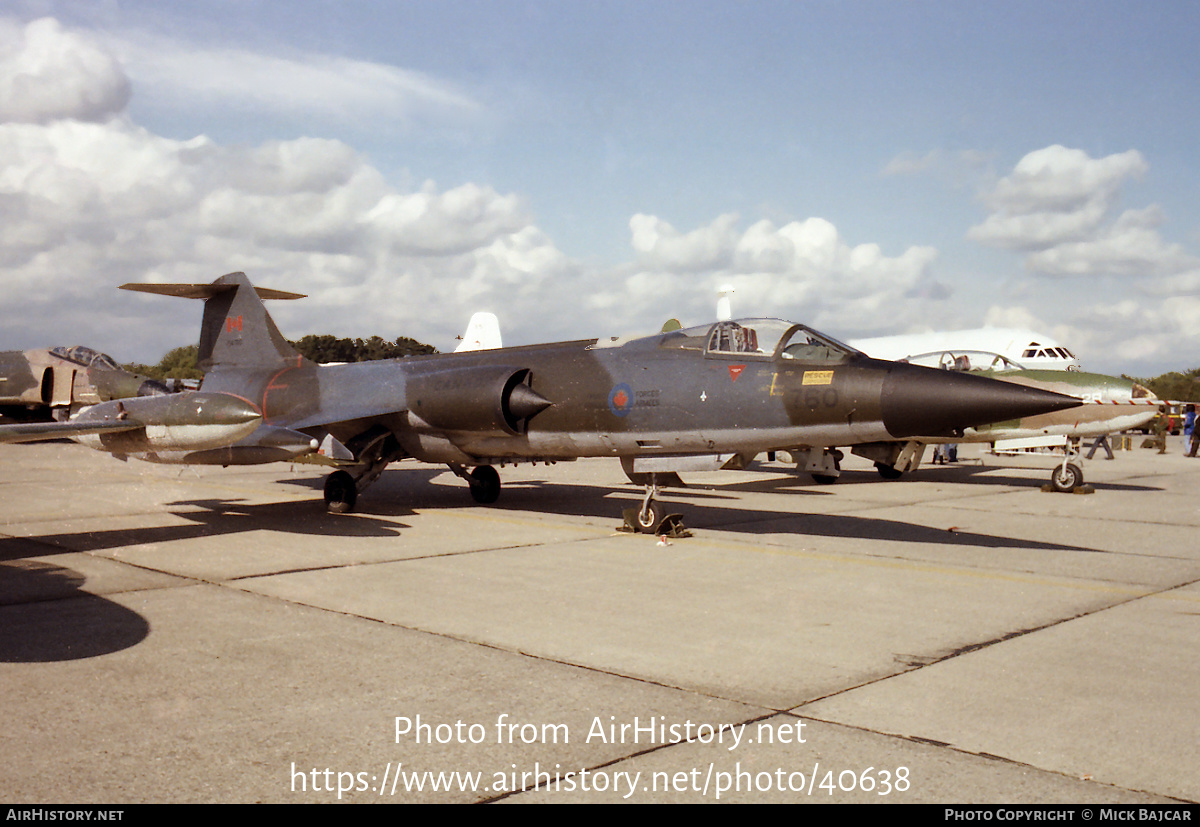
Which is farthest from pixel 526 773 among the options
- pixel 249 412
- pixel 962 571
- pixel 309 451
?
pixel 309 451

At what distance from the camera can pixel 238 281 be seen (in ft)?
51.9

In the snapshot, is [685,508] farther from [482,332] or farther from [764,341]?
[482,332]

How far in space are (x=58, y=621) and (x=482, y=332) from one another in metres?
21.2

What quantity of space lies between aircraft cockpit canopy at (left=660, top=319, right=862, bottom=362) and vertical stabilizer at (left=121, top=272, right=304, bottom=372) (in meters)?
8.11

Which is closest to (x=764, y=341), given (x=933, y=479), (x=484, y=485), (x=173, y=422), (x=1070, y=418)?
(x=484, y=485)

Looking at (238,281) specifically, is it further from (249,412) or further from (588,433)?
(588,433)

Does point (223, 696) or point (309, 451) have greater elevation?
point (309, 451)

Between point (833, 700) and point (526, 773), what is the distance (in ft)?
5.71

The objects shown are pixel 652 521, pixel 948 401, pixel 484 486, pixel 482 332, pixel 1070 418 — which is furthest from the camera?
pixel 482 332

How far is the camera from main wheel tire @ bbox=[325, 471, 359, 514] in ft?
40.6

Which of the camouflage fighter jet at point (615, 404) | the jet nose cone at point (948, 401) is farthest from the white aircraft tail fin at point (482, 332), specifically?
the jet nose cone at point (948, 401)

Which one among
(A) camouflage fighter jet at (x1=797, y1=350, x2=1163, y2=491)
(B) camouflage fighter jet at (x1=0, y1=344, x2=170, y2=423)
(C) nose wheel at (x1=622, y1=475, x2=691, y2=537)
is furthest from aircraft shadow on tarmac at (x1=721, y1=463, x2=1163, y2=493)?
(B) camouflage fighter jet at (x1=0, y1=344, x2=170, y2=423)

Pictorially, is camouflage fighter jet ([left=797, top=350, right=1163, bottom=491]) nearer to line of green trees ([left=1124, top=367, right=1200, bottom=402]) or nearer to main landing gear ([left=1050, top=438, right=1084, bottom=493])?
main landing gear ([left=1050, top=438, right=1084, bottom=493])

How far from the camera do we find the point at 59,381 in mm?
21969
